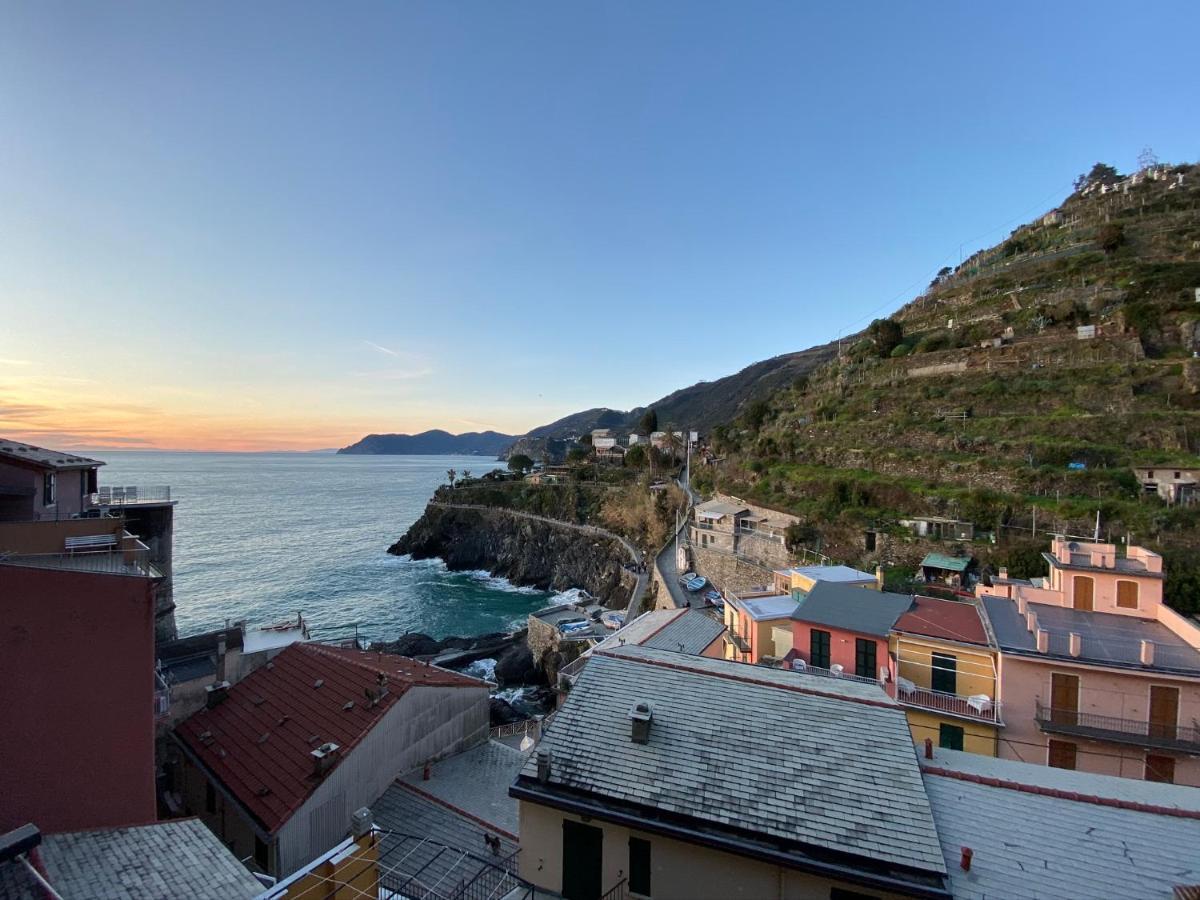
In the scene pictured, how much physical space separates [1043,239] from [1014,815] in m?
62.2

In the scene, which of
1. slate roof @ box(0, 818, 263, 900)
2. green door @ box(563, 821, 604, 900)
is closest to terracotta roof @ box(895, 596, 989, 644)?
green door @ box(563, 821, 604, 900)

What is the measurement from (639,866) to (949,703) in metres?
11.1

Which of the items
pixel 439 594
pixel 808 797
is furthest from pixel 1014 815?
pixel 439 594

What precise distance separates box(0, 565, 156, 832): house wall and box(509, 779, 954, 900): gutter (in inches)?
228

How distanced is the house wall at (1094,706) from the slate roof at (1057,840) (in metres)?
6.01

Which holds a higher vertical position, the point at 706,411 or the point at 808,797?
the point at 706,411

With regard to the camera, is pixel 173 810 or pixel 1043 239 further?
pixel 1043 239

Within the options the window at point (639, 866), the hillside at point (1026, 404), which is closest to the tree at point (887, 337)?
the hillside at point (1026, 404)

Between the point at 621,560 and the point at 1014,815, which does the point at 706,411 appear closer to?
the point at 621,560

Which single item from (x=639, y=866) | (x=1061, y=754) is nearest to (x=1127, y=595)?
(x=1061, y=754)

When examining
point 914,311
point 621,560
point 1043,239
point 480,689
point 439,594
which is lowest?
point 439,594

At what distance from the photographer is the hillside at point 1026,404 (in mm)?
25625

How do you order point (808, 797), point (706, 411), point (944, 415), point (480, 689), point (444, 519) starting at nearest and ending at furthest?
point (808, 797) → point (480, 689) → point (944, 415) → point (444, 519) → point (706, 411)

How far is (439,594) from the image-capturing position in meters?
48.6
